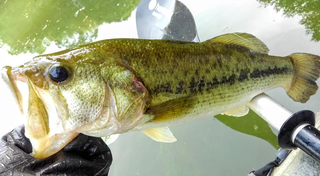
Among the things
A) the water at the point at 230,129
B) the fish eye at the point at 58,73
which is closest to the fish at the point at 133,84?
the fish eye at the point at 58,73

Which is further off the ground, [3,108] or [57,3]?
[57,3]

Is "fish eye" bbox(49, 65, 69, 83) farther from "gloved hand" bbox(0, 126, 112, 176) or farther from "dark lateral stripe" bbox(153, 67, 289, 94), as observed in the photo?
"gloved hand" bbox(0, 126, 112, 176)

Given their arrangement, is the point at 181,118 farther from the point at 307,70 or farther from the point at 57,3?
the point at 57,3

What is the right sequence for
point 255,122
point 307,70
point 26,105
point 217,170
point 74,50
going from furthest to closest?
point 255,122, point 217,170, point 307,70, point 74,50, point 26,105

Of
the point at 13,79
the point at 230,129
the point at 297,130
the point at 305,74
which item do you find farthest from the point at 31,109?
the point at 230,129

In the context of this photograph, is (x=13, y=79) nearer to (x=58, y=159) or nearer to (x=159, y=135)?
(x=58, y=159)

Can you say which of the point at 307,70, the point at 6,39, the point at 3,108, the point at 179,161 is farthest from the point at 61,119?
the point at 6,39

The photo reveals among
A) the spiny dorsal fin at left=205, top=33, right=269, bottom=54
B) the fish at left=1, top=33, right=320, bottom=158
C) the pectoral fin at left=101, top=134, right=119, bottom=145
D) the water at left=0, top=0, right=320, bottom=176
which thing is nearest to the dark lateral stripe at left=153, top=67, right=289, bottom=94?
the fish at left=1, top=33, right=320, bottom=158
